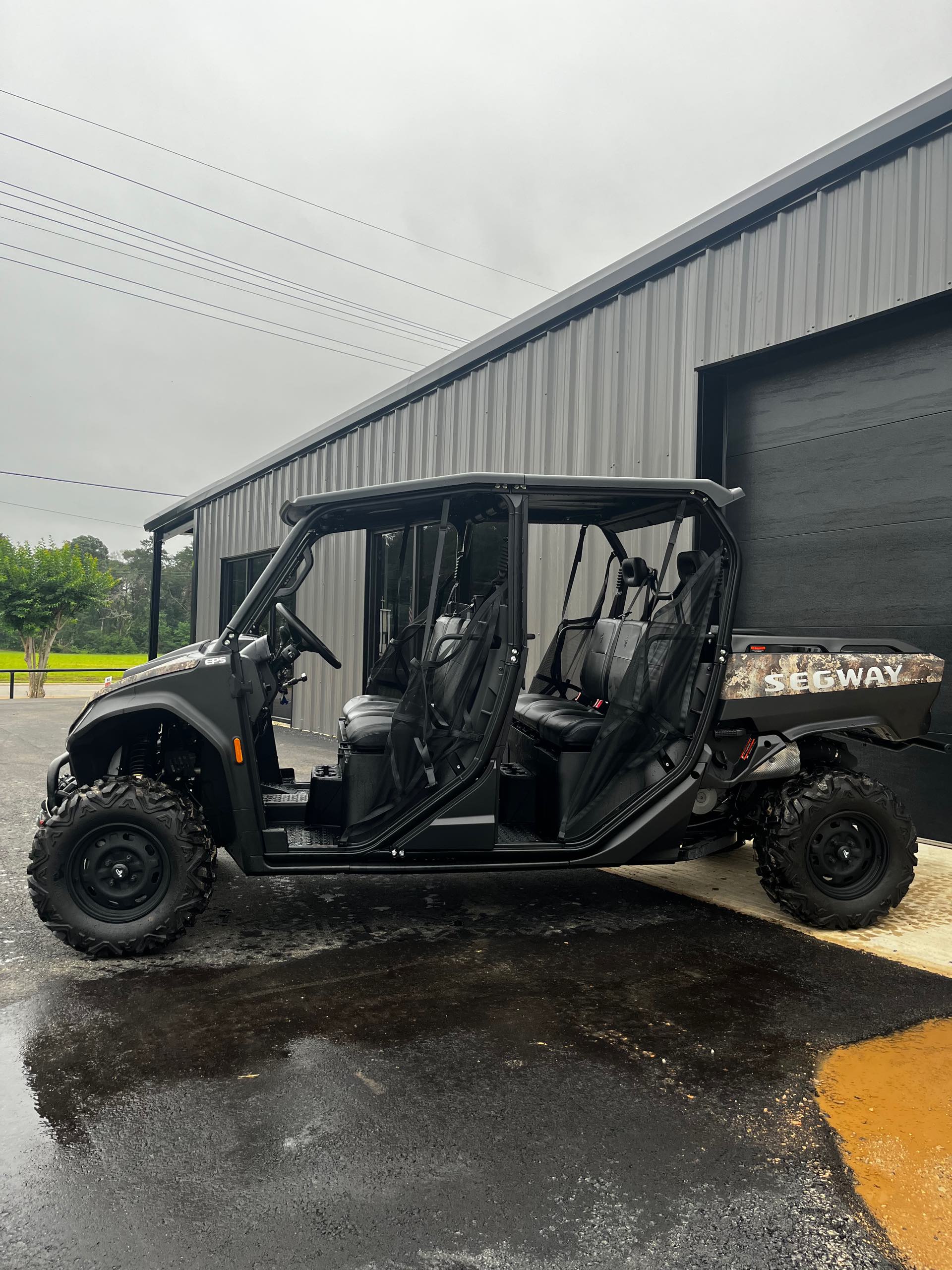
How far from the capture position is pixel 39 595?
23.5 m

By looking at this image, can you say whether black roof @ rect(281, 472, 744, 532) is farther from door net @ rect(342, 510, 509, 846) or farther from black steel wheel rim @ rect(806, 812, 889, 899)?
black steel wheel rim @ rect(806, 812, 889, 899)

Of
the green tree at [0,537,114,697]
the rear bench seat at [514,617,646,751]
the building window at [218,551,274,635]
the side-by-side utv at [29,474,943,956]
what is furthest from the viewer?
the green tree at [0,537,114,697]

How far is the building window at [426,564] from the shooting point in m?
4.16

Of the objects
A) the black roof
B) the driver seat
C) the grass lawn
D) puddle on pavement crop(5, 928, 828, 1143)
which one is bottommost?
the grass lawn

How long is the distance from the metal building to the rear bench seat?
214cm

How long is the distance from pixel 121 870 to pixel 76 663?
44475mm

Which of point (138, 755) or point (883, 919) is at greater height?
point (138, 755)

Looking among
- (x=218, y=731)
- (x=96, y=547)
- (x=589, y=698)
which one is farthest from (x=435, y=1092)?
(x=96, y=547)

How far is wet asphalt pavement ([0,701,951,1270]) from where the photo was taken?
2062 millimetres

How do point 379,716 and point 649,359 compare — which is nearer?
point 379,716

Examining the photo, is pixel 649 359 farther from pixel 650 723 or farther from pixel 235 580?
pixel 235 580

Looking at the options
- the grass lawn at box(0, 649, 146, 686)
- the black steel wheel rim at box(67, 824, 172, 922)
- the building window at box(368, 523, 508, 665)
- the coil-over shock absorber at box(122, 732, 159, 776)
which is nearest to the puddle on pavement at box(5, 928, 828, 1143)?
the black steel wheel rim at box(67, 824, 172, 922)

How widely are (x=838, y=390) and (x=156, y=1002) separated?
600 cm

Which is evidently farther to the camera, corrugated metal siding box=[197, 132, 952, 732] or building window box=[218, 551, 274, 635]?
building window box=[218, 551, 274, 635]
